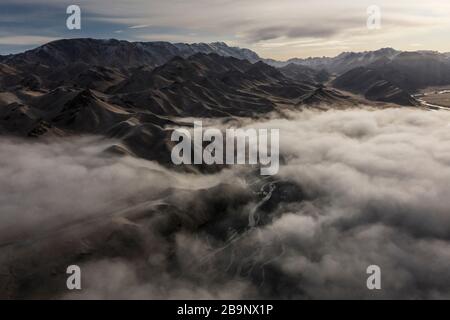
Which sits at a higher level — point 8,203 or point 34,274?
point 8,203

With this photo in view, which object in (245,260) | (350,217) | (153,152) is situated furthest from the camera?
(153,152)

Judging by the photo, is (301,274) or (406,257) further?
(406,257)

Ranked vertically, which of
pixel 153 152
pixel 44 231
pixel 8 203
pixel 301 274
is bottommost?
pixel 301 274

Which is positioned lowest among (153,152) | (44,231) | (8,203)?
(44,231)

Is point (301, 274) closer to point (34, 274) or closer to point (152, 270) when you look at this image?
point (152, 270)

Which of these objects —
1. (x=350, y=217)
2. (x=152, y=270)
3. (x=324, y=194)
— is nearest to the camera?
(x=152, y=270)

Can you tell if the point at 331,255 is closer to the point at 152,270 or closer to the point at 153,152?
the point at 152,270

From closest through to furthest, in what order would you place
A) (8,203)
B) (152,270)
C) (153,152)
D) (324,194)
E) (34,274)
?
(34,274) < (152,270) < (8,203) < (324,194) < (153,152)
